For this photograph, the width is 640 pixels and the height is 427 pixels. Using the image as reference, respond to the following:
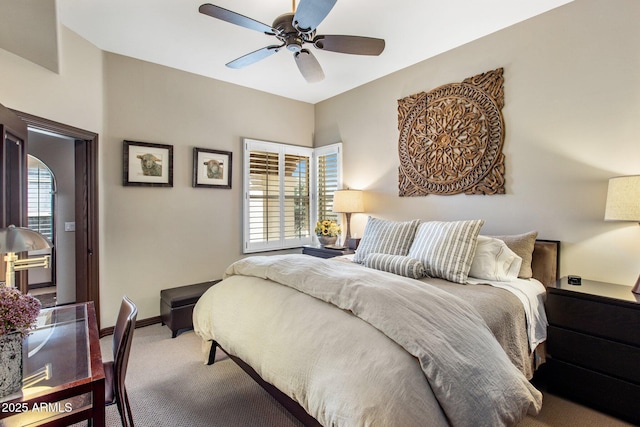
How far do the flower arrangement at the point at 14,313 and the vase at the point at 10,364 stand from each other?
2 centimetres

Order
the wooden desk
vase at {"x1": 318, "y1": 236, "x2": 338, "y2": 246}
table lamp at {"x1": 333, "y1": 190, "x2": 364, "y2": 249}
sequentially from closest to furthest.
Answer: the wooden desk
table lamp at {"x1": 333, "y1": 190, "x2": 364, "y2": 249}
vase at {"x1": 318, "y1": 236, "x2": 338, "y2": 246}

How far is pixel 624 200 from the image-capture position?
206cm

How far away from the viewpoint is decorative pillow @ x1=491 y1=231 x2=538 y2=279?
2.50 metres

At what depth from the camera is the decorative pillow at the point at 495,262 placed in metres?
2.38

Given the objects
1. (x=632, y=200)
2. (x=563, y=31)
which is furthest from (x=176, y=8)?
(x=632, y=200)

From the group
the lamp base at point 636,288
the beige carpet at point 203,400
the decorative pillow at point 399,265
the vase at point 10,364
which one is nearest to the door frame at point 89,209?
the beige carpet at point 203,400

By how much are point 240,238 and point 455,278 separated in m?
2.88

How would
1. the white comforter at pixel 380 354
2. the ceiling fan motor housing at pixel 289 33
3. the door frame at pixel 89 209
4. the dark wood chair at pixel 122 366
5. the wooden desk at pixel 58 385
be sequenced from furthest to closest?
the door frame at pixel 89 209, the ceiling fan motor housing at pixel 289 33, the dark wood chair at pixel 122 366, the white comforter at pixel 380 354, the wooden desk at pixel 58 385

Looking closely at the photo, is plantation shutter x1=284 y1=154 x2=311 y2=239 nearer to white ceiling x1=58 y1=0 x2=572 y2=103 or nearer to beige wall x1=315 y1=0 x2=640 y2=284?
white ceiling x1=58 y1=0 x2=572 y2=103

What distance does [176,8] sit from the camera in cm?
256

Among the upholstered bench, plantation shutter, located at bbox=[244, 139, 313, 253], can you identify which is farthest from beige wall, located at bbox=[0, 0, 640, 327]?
the upholstered bench

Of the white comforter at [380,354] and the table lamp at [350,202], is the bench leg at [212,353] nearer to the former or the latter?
the white comforter at [380,354]

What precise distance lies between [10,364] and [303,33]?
2.29 metres

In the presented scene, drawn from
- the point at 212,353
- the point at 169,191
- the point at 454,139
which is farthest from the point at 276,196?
the point at 454,139
